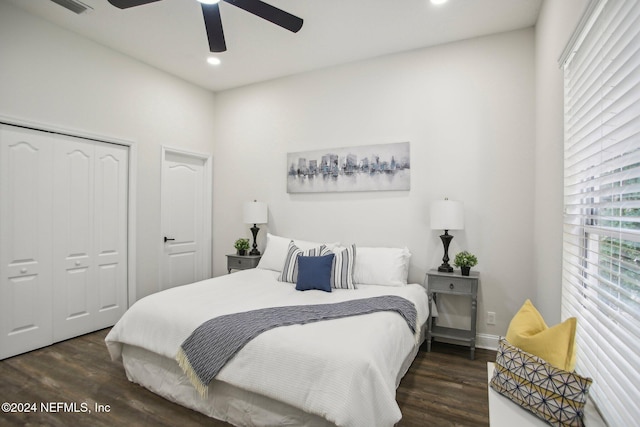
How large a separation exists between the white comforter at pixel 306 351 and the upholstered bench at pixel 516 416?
49 centimetres

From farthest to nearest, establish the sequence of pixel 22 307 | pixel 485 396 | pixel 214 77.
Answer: pixel 214 77 < pixel 22 307 < pixel 485 396

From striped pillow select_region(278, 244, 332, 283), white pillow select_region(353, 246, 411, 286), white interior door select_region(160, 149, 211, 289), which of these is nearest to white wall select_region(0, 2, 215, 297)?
white interior door select_region(160, 149, 211, 289)

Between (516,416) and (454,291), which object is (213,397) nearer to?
(516,416)

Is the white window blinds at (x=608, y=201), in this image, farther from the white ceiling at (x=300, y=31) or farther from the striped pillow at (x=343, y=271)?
the striped pillow at (x=343, y=271)

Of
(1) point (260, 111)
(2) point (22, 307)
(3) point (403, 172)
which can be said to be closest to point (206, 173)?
(1) point (260, 111)

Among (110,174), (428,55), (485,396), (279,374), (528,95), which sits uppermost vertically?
(428,55)

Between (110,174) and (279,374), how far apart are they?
3.02m

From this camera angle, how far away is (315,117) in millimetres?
4027

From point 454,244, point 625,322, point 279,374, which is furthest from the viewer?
point 454,244

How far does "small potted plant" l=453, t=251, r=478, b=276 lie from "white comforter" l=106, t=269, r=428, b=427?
625mm

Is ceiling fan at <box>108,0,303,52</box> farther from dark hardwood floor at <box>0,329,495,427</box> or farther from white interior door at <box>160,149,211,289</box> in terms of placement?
dark hardwood floor at <box>0,329,495,427</box>

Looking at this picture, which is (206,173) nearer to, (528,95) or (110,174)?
(110,174)

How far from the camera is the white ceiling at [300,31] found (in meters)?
2.80

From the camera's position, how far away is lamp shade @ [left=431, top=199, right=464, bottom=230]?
3.03 metres
